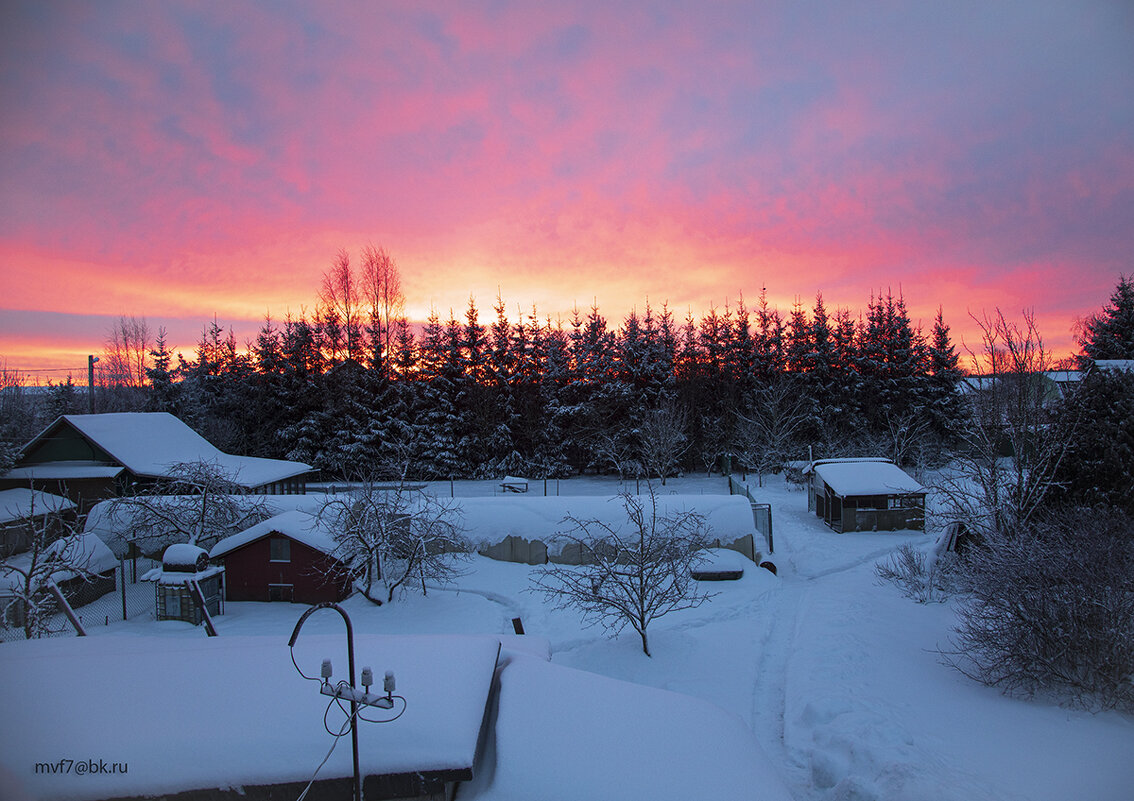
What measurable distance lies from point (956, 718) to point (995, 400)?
36.8 feet

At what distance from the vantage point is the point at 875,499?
72.7 feet

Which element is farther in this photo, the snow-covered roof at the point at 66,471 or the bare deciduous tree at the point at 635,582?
the snow-covered roof at the point at 66,471

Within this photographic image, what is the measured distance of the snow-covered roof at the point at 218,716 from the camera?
13.8 ft

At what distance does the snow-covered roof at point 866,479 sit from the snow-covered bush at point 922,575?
18.8 feet

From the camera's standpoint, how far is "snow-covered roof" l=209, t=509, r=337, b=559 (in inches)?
640

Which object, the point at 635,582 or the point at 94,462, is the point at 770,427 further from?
the point at 94,462

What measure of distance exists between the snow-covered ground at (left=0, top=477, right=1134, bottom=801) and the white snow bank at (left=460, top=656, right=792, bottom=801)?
0.46 feet

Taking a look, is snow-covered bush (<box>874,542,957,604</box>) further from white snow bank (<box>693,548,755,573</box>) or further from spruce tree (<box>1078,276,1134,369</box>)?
spruce tree (<box>1078,276,1134,369</box>)

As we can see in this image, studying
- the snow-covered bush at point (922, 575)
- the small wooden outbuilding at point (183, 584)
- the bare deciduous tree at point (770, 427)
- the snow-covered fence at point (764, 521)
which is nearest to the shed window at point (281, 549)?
the small wooden outbuilding at point (183, 584)

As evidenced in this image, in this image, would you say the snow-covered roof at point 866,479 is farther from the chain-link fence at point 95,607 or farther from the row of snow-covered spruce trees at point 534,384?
the chain-link fence at point 95,607

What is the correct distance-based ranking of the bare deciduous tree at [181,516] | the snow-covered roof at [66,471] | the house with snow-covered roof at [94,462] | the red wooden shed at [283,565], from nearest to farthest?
the red wooden shed at [283,565]
the bare deciduous tree at [181,516]
the snow-covered roof at [66,471]
the house with snow-covered roof at [94,462]

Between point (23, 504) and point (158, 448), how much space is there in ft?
20.1

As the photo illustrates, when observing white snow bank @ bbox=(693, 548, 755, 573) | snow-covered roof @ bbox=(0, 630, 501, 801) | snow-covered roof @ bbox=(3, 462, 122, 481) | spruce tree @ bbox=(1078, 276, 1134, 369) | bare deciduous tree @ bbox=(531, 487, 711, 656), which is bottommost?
white snow bank @ bbox=(693, 548, 755, 573)

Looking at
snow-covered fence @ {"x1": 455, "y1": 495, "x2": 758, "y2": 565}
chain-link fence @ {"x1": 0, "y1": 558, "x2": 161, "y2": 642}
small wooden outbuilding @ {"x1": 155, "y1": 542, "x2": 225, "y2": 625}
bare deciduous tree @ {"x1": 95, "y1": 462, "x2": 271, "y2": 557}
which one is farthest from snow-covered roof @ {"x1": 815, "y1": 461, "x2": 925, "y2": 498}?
chain-link fence @ {"x1": 0, "y1": 558, "x2": 161, "y2": 642}
